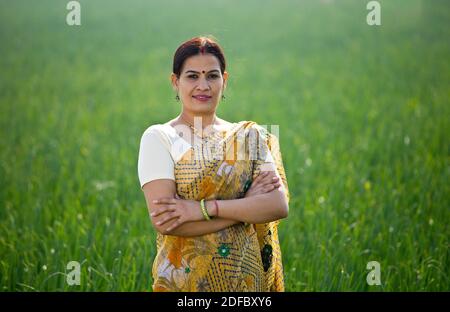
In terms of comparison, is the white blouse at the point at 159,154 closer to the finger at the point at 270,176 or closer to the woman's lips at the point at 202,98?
the woman's lips at the point at 202,98

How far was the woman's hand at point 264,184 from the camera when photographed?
236 cm

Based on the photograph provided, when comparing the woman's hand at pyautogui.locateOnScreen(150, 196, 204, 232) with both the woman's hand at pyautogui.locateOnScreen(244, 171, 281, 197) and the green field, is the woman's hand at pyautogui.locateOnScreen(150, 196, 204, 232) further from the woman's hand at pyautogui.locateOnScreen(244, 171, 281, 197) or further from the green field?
the green field

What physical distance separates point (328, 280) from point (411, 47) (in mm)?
9371

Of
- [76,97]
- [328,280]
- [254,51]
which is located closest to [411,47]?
[254,51]

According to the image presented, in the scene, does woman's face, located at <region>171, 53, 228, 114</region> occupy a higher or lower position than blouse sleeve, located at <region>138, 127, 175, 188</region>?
higher

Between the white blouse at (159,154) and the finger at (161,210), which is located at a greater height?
the white blouse at (159,154)

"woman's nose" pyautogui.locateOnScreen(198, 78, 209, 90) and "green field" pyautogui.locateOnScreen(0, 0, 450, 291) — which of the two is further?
"green field" pyautogui.locateOnScreen(0, 0, 450, 291)

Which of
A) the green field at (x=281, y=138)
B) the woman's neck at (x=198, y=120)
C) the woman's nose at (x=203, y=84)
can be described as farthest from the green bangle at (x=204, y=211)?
the green field at (x=281, y=138)

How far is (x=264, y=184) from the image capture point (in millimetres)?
2363

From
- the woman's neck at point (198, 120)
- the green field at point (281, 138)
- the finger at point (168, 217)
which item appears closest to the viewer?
the finger at point (168, 217)

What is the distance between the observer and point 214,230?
2.36m

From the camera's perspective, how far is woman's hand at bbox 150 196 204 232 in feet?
7.59

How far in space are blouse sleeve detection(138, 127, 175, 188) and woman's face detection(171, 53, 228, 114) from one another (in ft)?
0.55

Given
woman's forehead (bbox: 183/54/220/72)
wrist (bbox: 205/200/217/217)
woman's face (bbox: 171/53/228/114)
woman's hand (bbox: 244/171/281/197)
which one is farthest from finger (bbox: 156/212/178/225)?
woman's forehead (bbox: 183/54/220/72)
